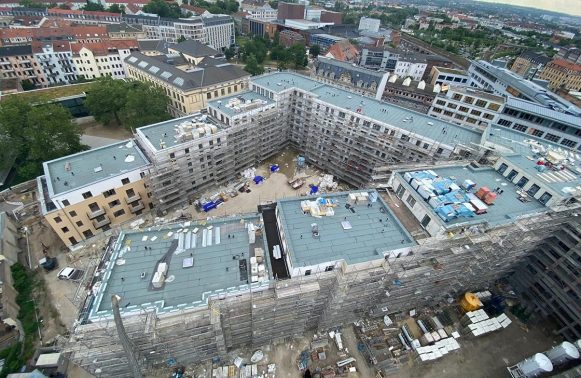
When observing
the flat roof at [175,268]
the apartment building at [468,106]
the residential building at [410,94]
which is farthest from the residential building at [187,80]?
the apartment building at [468,106]

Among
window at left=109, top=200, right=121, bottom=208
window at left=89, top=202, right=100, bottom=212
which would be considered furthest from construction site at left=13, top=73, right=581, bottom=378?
window at left=89, top=202, right=100, bottom=212

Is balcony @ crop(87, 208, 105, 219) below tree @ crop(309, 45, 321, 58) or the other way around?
below

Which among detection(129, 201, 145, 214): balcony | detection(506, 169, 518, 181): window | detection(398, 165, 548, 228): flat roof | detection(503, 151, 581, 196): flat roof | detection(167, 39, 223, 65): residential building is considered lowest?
detection(129, 201, 145, 214): balcony

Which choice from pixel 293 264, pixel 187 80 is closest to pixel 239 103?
pixel 187 80

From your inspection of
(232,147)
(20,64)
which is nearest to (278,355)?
(232,147)

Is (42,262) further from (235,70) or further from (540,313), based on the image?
(540,313)

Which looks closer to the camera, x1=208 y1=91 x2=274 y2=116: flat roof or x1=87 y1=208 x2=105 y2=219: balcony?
x1=87 y1=208 x2=105 y2=219: balcony

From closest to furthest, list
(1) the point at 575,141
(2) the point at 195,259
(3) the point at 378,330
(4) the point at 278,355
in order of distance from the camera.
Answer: (2) the point at 195,259 → (4) the point at 278,355 → (3) the point at 378,330 → (1) the point at 575,141

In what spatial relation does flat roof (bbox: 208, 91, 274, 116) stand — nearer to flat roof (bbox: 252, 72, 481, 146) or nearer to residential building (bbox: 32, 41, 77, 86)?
flat roof (bbox: 252, 72, 481, 146)
